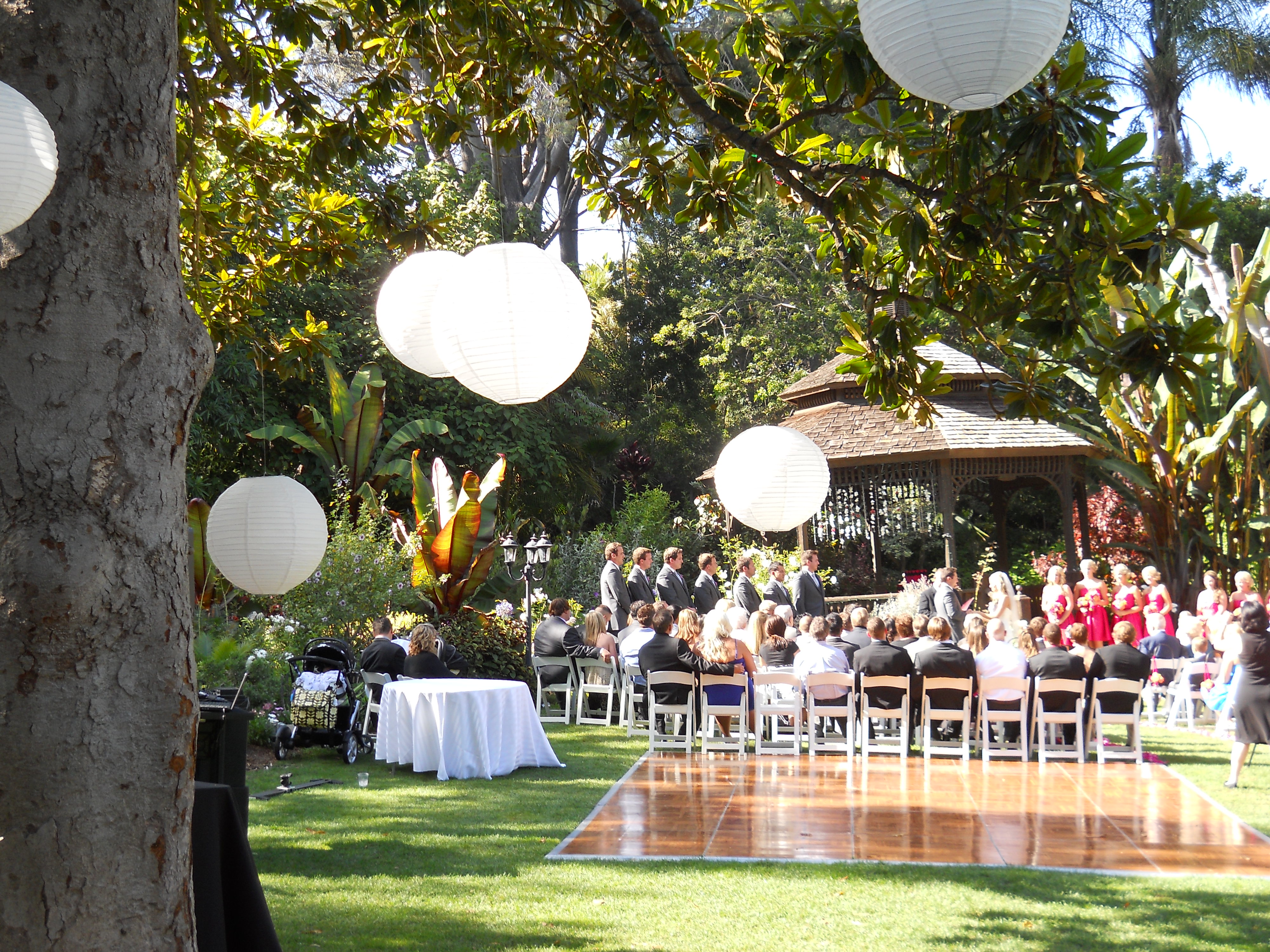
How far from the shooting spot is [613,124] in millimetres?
6023

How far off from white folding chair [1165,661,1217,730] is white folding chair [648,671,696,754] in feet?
18.3

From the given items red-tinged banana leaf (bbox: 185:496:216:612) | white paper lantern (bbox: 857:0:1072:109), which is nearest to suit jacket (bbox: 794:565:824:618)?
red-tinged banana leaf (bbox: 185:496:216:612)

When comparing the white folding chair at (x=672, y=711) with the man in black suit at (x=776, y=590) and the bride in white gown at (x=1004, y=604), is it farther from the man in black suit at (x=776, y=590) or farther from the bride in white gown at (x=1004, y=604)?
the man in black suit at (x=776, y=590)

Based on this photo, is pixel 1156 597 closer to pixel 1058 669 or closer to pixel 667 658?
pixel 1058 669

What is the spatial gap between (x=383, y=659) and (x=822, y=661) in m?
4.20

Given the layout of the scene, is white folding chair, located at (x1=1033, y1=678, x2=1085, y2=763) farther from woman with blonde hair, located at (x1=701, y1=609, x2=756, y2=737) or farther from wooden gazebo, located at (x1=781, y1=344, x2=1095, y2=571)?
wooden gazebo, located at (x1=781, y1=344, x2=1095, y2=571)

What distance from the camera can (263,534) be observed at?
21.6 feet

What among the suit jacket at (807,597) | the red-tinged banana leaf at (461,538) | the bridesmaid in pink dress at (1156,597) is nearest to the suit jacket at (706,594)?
the suit jacket at (807,597)

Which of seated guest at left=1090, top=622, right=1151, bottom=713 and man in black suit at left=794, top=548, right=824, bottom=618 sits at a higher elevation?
man in black suit at left=794, top=548, right=824, bottom=618

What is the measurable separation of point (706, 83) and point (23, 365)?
364 cm

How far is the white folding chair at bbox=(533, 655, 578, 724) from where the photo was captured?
12.2 m

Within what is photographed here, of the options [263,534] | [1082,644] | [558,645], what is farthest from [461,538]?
[1082,644]

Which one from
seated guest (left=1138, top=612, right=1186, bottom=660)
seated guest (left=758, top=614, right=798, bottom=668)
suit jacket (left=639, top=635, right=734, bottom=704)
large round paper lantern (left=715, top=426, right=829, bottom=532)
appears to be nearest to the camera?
large round paper lantern (left=715, top=426, right=829, bottom=532)

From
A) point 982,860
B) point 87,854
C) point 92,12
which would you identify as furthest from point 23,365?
point 982,860
